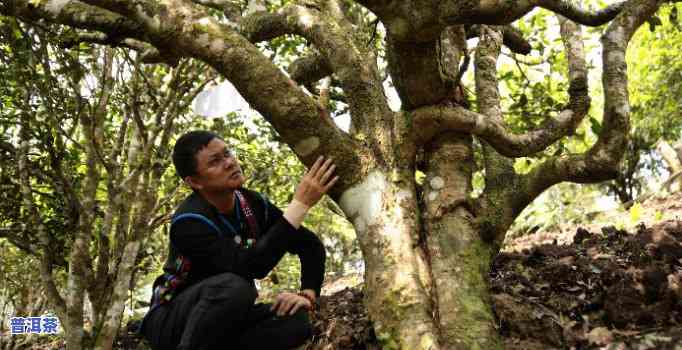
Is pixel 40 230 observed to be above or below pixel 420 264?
above

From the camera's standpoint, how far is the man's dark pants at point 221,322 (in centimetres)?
258

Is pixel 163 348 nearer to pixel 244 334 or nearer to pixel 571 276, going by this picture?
pixel 244 334

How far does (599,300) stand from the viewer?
3.39m

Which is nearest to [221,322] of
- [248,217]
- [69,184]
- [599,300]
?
[248,217]

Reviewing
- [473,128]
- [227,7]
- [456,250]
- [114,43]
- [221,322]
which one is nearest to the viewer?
[221,322]

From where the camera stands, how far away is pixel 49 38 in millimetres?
4562

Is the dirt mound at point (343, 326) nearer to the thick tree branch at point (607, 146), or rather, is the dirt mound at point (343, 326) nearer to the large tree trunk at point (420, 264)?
the large tree trunk at point (420, 264)

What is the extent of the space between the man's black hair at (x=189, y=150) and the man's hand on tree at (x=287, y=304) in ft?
3.03

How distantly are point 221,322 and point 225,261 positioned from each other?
1.06 ft

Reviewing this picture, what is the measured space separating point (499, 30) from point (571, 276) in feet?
7.57

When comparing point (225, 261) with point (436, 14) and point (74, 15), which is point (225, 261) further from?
point (74, 15)

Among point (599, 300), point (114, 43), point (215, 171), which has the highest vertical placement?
point (114, 43)

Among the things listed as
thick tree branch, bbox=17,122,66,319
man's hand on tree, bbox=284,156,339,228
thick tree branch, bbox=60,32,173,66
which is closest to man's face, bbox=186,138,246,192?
man's hand on tree, bbox=284,156,339,228

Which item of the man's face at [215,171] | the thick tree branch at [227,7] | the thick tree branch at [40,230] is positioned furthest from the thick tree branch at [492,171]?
the thick tree branch at [40,230]
